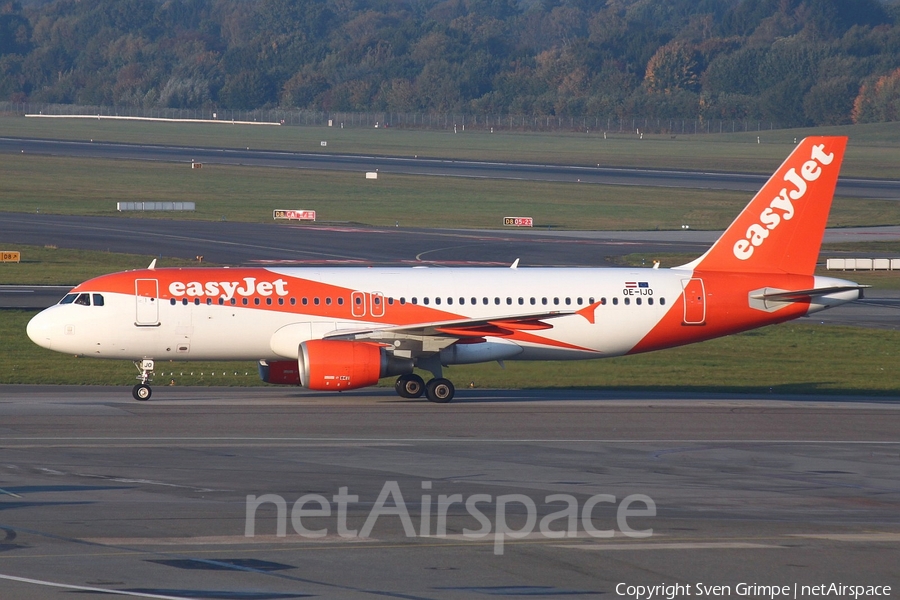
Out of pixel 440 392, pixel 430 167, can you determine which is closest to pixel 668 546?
pixel 440 392

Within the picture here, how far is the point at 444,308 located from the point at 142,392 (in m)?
8.89

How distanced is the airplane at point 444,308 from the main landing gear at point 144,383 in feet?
0.13

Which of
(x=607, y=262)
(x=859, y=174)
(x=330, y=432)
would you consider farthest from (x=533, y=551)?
(x=859, y=174)

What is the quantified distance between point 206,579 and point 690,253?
5698 cm

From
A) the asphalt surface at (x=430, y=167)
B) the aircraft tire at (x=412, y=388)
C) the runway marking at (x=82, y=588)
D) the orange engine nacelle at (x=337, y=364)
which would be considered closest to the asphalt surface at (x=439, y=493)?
the runway marking at (x=82, y=588)

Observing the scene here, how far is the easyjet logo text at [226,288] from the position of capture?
34875 mm

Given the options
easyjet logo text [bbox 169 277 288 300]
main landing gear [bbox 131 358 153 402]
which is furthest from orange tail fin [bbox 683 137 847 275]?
main landing gear [bbox 131 358 153 402]

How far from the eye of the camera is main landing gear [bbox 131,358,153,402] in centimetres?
3416

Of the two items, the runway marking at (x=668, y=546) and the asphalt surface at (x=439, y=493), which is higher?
the asphalt surface at (x=439, y=493)

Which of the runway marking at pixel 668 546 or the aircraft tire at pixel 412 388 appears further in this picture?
the aircraft tire at pixel 412 388

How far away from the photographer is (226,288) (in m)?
35.0

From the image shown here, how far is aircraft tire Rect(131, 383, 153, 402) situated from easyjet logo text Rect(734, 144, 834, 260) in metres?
17.8

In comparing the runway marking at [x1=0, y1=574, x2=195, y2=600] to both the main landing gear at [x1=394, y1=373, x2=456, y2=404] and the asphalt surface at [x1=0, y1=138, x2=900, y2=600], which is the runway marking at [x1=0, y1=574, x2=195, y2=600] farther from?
the main landing gear at [x1=394, y1=373, x2=456, y2=404]

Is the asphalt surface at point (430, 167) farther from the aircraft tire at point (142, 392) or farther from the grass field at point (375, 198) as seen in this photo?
the aircraft tire at point (142, 392)
